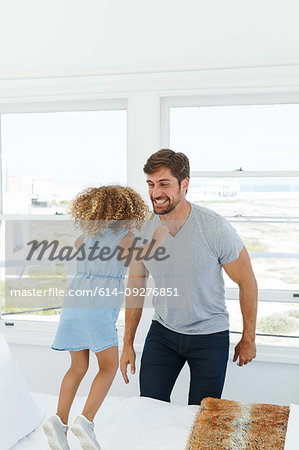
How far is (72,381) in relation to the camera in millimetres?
1649

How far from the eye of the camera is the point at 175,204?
1.95 metres

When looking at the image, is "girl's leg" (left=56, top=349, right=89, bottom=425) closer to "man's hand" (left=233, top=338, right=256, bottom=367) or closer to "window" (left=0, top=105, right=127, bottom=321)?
"man's hand" (left=233, top=338, right=256, bottom=367)

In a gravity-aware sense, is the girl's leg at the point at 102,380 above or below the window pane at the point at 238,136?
below

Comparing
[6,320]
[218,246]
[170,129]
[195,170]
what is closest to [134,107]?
[170,129]

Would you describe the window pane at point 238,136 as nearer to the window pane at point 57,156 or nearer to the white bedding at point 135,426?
the window pane at point 57,156

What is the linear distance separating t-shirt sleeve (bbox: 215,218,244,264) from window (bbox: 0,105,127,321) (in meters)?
0.85

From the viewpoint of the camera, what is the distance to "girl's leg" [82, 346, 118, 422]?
1589mm

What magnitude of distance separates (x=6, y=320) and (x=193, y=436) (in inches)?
63.7

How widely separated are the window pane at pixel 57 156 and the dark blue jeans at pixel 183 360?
3.23ft

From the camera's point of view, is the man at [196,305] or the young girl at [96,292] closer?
the young girl at [96,292]

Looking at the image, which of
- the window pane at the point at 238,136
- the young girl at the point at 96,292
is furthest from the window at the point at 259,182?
the young girl at the point at 96,292

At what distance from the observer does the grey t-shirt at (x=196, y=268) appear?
2025mm

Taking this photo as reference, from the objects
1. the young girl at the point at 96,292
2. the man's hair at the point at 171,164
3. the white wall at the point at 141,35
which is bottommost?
the young girl at the point at 96,292

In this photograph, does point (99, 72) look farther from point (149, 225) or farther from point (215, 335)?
point (215, 335)
